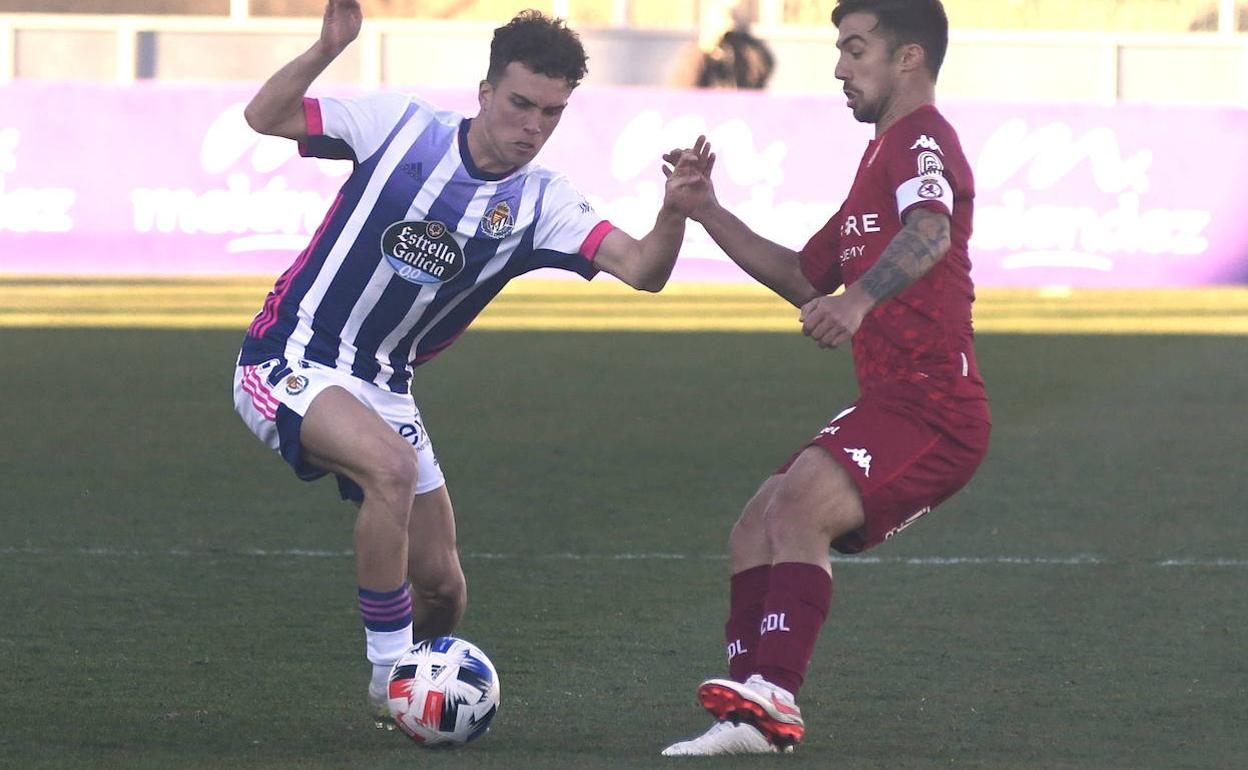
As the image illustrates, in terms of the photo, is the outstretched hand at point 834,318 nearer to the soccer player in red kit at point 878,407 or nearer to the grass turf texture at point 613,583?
the soccer player in red kit at point 878,407

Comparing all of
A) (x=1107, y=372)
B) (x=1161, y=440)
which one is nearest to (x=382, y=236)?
(x=1161, y=440)

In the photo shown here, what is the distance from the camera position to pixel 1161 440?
34.0ft

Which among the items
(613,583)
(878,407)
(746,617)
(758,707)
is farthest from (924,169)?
(613,583)

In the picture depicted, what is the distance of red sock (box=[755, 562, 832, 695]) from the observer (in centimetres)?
467

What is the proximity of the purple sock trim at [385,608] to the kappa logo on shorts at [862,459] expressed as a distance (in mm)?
1106

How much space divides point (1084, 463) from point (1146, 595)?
293cm

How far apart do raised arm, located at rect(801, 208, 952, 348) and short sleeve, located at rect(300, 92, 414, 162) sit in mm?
1368

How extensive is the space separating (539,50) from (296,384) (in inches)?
38.9

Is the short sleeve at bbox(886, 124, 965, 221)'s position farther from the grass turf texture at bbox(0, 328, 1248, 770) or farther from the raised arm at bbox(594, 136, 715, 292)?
the grass turf texture at bbox(0, 328, 1248, 770)

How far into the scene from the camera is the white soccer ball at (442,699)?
4.81 m

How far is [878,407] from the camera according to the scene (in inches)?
190

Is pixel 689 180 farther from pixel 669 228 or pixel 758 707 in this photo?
pixel 758 707

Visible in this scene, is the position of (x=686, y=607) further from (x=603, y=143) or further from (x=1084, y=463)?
(x=603, y=143)

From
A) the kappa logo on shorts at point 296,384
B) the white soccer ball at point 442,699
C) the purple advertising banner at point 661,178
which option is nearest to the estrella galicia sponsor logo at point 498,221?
the kappa logo on shorts at point 296,384
